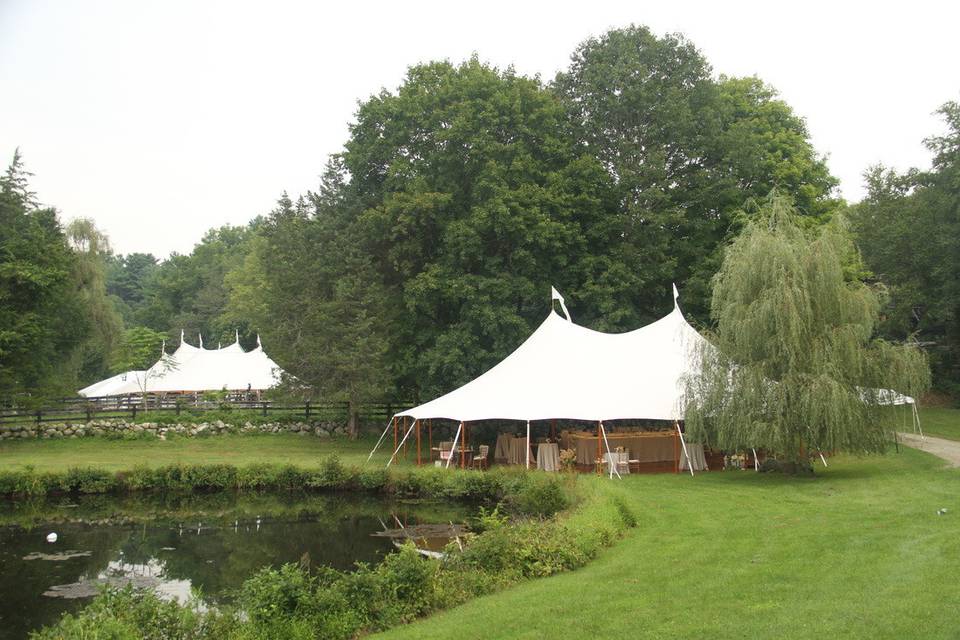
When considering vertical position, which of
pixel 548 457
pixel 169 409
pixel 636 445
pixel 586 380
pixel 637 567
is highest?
pixel 586 380

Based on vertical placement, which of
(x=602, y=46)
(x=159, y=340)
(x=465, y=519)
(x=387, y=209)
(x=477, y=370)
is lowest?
(x=465, y=519)

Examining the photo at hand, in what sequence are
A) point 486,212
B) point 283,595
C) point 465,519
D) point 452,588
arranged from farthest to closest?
point 486,212, point 465,519, point 452,588, point 283,595

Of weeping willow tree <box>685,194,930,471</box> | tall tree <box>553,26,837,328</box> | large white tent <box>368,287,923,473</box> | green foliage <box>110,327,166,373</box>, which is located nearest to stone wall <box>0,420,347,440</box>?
large white tent <box>368,287,923,473</box>

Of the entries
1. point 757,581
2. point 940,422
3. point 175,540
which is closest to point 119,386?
point 175,540

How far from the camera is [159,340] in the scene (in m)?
40.3

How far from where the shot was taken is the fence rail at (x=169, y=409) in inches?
1027

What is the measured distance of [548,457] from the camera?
18516 mm

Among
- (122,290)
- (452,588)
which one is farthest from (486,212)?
(122,290)

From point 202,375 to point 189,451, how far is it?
13.7 meters

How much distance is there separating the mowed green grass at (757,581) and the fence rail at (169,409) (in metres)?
16.8

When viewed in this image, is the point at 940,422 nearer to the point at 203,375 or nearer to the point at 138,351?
the point at 203,375

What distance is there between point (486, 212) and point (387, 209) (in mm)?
3164

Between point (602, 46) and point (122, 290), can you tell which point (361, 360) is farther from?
point (122, 290)

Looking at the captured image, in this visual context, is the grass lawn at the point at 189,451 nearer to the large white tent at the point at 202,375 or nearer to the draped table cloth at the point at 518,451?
the draped table cloth at the point at 518,451
